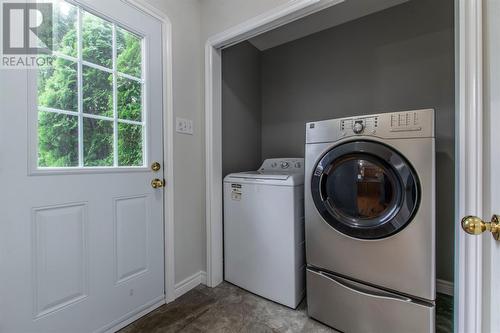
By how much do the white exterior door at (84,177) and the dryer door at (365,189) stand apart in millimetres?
1100

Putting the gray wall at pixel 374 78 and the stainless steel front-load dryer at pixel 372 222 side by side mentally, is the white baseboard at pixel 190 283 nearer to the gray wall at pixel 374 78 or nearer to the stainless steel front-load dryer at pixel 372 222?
the stainless steel front-load dryer at pixel 372 222

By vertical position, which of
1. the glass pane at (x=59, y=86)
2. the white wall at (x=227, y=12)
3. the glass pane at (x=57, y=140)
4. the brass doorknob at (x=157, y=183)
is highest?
the white wall at (x=227, y=12)

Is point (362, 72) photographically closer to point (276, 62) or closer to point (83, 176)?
point (276, 62)

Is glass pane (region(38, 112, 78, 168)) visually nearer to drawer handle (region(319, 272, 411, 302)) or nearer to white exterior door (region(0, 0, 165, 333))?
white exterior door (region(0, 0, 165, 333))

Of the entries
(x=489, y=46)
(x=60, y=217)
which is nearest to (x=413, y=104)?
(x=489, y=46)

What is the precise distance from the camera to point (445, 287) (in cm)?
162

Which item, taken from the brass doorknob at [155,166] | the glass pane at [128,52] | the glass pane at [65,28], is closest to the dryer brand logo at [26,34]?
the glass pane at [65,28]

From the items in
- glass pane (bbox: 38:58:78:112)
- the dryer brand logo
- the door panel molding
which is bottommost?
the door panel molding

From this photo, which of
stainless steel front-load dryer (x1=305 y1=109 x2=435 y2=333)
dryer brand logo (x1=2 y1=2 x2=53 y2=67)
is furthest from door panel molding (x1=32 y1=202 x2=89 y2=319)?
stainless steel front-load dryer (x1=305 y1=109 x2=435 y2=333)

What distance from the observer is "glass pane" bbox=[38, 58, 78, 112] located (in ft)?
3.36

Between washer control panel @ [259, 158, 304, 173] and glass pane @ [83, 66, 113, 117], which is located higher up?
glass pane @ [83, 66, 113, 117]

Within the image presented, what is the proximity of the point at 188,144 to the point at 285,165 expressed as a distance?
0.90 metres

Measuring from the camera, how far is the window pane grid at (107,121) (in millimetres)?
1130

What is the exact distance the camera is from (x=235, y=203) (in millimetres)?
1732
